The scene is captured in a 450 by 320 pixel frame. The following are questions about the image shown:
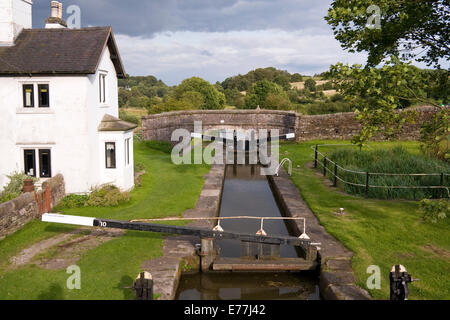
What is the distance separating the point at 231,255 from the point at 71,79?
865cm

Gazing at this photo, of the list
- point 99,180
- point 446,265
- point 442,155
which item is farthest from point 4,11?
point 442,155

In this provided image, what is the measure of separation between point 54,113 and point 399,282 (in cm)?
1283

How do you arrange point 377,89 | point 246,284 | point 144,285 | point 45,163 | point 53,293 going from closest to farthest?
1. point 144,285
2. point 53,293
3. point 377,89
4. point 246,284
5. point 45,163

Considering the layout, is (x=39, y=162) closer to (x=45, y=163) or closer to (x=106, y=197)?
(x=45, y=163)

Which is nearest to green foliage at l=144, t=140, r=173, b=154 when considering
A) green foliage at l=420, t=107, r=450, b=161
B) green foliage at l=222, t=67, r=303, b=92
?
green foliage at l=420, t=107, r=450, b=161

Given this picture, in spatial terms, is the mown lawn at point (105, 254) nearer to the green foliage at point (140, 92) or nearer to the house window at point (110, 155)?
the house window at point (110, 155)

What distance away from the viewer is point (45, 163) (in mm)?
15539

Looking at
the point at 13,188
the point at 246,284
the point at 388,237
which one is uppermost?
the point at 13,188

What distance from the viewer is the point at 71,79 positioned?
15.2 metres

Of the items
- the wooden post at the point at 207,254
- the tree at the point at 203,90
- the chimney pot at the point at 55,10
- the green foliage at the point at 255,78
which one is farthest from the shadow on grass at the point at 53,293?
the green foliage at the point at 255,78

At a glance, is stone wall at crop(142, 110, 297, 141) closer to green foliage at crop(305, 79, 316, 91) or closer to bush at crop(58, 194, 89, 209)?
bush at crop(58, 194, 89, 209)

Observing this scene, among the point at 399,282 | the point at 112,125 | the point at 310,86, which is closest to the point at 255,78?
the point at 310,86

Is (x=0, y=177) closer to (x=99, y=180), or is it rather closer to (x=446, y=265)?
(x=99, y=180)
